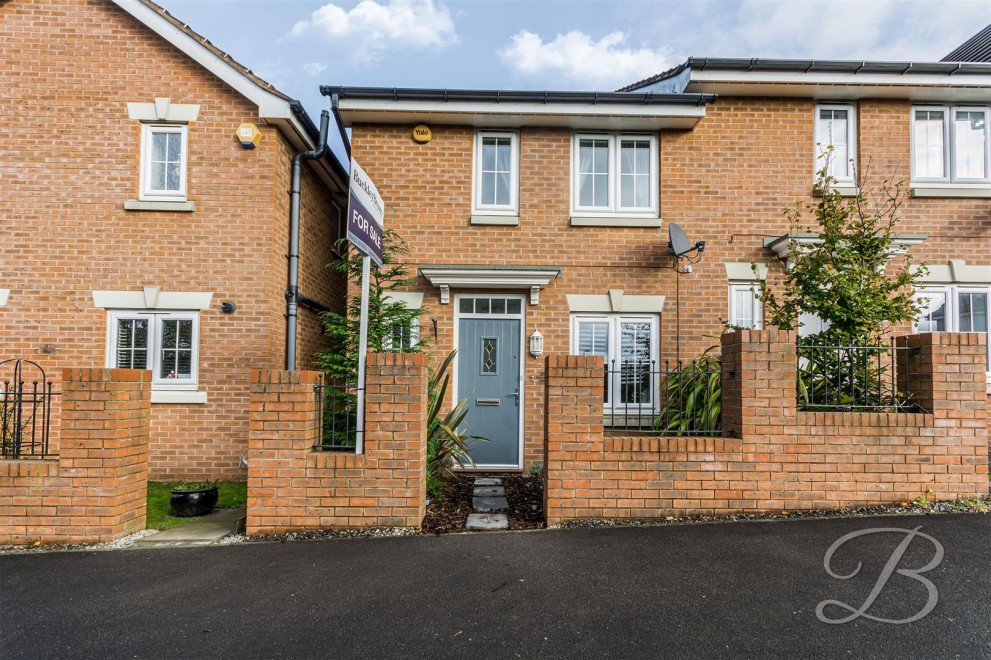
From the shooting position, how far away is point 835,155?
26.9ft

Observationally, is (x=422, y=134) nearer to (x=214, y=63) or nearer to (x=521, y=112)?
(x=521, y=112)

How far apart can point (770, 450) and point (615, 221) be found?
4.14 metres

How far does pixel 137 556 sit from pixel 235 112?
5948 millimetres

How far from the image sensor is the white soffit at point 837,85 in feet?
25.5

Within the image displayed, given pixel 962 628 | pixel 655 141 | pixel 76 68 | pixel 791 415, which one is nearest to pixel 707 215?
pixel 655 141

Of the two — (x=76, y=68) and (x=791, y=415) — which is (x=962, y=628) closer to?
(x=791, y=415)

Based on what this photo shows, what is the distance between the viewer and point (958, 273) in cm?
793

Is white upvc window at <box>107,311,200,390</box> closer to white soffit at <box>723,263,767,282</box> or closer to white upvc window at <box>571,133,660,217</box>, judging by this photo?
white upvc window at <box>571,133,660,217</box>

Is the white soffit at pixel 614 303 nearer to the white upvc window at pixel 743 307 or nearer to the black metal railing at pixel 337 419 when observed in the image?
the white upvc window at pixel 743 307

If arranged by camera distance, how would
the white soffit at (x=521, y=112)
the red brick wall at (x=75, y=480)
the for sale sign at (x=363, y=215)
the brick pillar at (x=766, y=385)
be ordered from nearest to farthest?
1. the for sale sign at (x=363, y=215)
2. the red brick wall at (x=75, y=480)
3. the brick pillar at (x=766, y=385)
4. the white soffit at (x=521, y=112)

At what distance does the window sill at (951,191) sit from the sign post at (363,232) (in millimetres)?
7970

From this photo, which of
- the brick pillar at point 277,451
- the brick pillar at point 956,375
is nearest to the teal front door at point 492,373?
the brick pillar at point 277,451

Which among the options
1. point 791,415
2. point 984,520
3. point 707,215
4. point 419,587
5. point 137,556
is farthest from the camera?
point 707,215

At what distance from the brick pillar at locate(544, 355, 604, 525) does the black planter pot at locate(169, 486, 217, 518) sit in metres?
3.58
